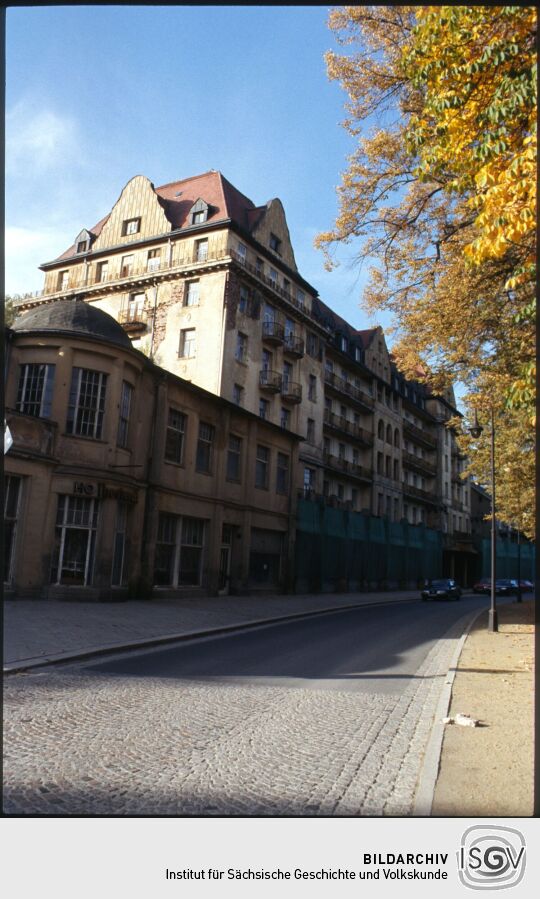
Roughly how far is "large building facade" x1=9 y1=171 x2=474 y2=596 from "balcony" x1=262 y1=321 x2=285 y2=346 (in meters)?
0.07

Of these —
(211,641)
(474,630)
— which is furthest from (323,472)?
(211,641)

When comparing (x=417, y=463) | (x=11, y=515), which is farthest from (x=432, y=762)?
(x=417, y=463)

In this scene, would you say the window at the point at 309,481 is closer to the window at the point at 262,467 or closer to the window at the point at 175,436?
the window at the point at 262,467

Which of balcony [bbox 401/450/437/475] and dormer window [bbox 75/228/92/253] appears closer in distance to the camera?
dormer window [bbox 75/228/92/253]

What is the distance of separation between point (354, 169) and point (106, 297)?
92.7ft

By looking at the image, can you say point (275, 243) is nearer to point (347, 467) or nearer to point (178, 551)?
point (347, 467)

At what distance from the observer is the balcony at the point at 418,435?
59453 mm

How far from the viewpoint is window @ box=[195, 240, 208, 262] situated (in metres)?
35.6

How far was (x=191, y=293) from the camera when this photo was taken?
35.4 m

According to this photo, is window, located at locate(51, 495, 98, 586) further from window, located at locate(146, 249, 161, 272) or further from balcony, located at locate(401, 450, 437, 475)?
balcony, located at locate(401, 450, 437, 475)

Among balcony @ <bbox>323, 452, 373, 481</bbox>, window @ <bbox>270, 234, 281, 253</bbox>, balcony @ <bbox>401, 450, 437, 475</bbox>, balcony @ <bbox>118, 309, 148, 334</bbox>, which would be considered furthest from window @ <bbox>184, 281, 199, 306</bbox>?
balcony @ <bbox>401, 450, 437, 475</bbox>

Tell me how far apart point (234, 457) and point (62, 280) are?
2006cm

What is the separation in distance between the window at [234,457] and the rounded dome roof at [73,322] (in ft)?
28.5

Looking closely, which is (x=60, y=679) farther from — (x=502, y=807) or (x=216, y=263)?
(x=216, y=263)
